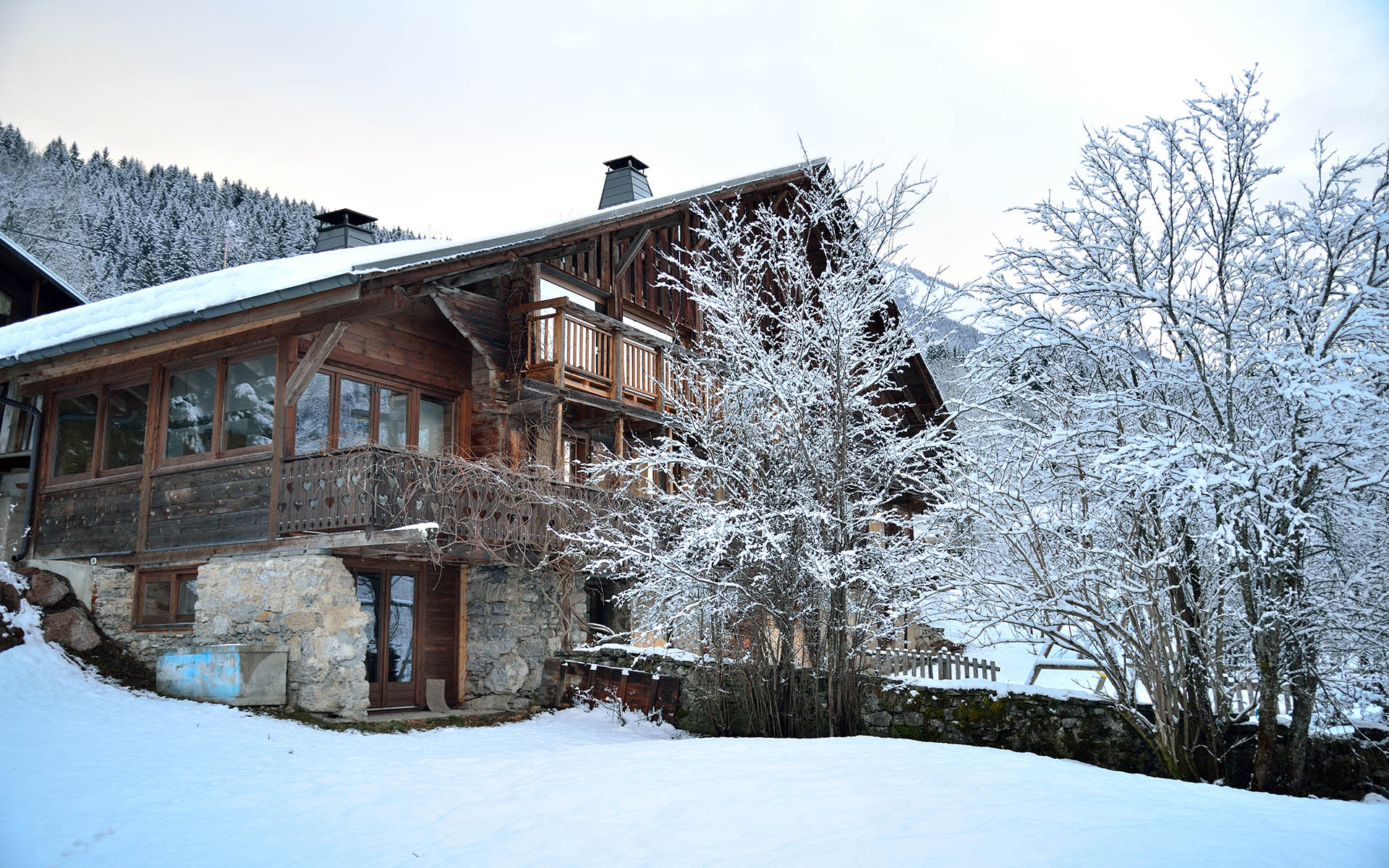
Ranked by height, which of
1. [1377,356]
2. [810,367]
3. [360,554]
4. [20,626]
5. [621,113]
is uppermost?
[621,113]

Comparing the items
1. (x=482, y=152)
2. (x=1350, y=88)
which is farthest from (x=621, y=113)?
(x=1350, y=88)

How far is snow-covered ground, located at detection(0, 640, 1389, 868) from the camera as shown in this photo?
5.06 meters

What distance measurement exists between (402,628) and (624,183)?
32.8 feet

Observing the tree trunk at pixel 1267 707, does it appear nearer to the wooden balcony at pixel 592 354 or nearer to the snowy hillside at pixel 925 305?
the snowy hillside at pixel 925 305

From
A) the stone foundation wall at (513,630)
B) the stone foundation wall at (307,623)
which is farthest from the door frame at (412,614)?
the stone foundation wall at (307,623)

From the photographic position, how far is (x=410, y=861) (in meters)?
5.59

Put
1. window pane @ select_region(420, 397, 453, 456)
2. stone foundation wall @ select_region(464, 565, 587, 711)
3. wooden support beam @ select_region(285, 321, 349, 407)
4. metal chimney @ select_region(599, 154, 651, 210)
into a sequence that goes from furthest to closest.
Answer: metal chimney @ select_region(599, 154, 651, 210), window pane @ select_region(420, 397, 453, 456), stone foundation wall @ select_region(464, 565, 587, 711), wooden support beam @ select_region(285, 321, 349, 407)

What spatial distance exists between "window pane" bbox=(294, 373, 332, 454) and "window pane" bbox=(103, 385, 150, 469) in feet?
8.89

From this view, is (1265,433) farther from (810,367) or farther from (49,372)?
(49,372)

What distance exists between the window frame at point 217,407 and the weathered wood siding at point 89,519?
759 millimetres

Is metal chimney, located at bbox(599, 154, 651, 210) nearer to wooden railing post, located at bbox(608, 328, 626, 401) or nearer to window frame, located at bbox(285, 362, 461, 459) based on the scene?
wooden railing post, located at bbox(608, 328, 626, 401)

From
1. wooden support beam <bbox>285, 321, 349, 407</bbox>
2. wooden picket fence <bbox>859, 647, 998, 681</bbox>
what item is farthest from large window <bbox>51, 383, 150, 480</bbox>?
wooden picket fence <bbox>859, 647, 998, 681</bbox>

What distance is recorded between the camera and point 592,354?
14609mm

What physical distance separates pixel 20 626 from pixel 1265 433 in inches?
522
